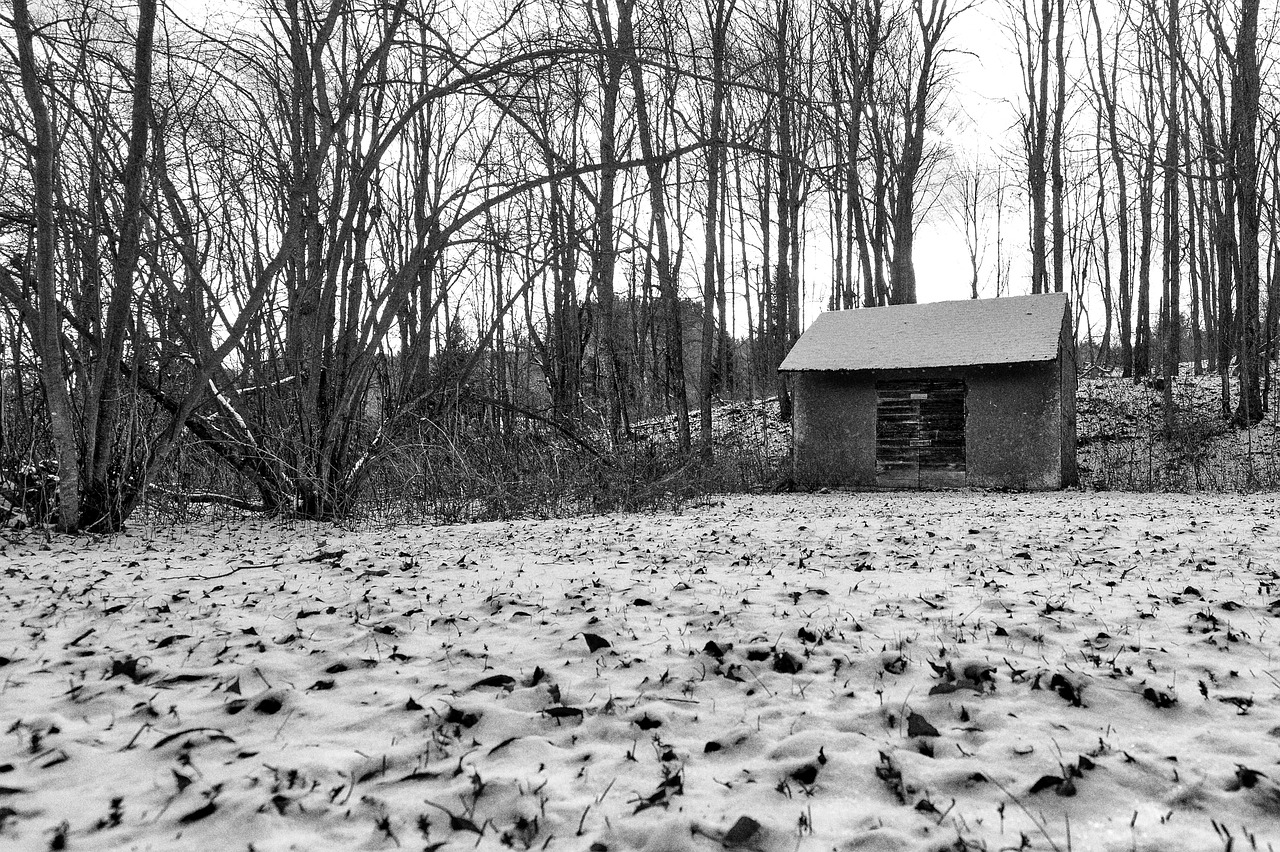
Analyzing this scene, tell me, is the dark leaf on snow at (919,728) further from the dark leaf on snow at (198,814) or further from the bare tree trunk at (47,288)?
the bare tree trunk at (47,288)

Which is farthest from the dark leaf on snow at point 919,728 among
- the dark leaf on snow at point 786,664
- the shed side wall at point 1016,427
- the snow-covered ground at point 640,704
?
the shed side wall at point 1016,427

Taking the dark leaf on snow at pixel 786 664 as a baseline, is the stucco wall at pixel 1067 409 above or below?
above

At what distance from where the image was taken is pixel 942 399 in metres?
13.1

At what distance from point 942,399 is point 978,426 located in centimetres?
72

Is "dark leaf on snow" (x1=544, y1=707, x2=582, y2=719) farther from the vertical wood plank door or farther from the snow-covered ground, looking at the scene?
the vertical wood plank door

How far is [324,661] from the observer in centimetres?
289

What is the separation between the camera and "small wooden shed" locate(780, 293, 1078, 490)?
12422mm

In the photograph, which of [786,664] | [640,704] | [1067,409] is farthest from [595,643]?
[1067,409]

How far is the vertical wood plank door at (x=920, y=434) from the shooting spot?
13.0 m

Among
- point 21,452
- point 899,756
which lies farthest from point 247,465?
point 899,756

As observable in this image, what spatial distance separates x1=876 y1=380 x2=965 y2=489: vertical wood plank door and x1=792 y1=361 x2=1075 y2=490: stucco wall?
0.12 m

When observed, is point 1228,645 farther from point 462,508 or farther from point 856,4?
point 856,4

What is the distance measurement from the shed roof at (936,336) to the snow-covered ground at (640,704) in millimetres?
8248

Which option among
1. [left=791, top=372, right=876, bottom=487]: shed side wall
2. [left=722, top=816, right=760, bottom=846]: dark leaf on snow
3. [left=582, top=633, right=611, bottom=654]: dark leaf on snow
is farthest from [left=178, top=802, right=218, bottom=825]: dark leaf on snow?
[left=791, top=372, right=876, bottom=487]: shed side wall
